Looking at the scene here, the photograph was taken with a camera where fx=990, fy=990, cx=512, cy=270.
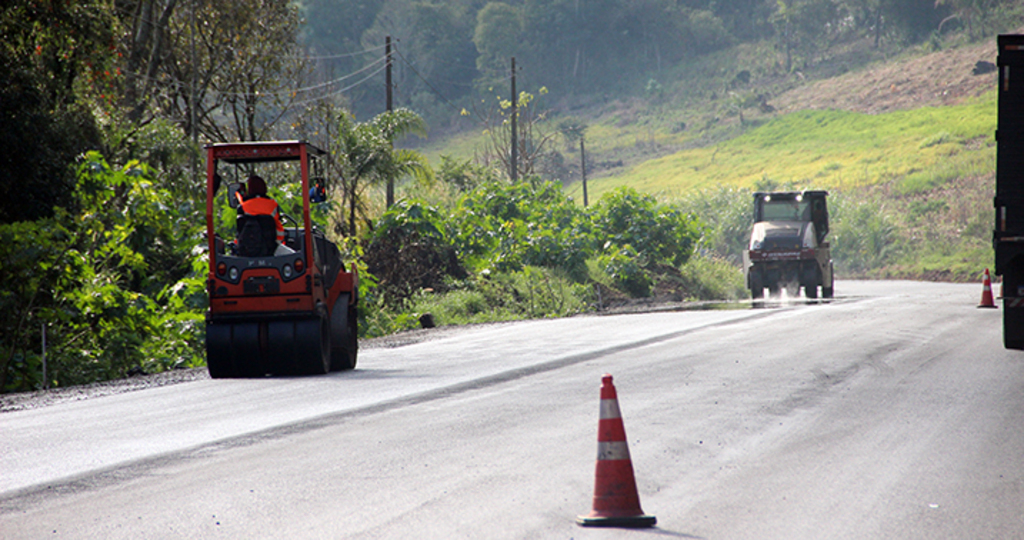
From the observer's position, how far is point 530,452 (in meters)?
7.14

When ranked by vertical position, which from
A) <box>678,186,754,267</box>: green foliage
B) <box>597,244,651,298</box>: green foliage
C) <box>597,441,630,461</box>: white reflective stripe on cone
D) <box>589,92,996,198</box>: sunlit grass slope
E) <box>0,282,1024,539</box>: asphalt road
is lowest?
<box>0,282,1024,539</box>: asphalt road

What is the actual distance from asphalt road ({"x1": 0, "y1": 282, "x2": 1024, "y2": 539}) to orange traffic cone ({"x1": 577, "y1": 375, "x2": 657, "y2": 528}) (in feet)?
0.25

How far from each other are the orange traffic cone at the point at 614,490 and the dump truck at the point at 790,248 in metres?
25.2

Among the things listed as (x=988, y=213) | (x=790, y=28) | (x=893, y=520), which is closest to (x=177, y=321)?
(x=893, y=520)

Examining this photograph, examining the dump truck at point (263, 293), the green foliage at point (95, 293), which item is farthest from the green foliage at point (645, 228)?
the dump truck at point (263, 293)

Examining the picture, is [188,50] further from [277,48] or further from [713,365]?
[713,365]

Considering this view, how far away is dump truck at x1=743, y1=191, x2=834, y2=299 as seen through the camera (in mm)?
29406

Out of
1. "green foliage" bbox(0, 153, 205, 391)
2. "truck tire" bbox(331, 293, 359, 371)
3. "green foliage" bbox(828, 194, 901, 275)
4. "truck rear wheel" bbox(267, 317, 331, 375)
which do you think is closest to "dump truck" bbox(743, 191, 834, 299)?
"green foliage" bbox(0, 153, 205, 391)

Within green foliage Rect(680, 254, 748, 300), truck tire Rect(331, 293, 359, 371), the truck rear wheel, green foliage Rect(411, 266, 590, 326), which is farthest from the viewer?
green foliage Rect(680, 254, 748, 300)

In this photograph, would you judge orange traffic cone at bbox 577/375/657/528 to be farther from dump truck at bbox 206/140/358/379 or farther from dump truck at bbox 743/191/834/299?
dump truck at bbox 743/191/834/299

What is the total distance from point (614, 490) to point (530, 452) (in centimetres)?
194

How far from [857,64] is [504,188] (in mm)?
80894

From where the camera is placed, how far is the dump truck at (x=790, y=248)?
29406 millimetres

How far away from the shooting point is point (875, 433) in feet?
25.9
